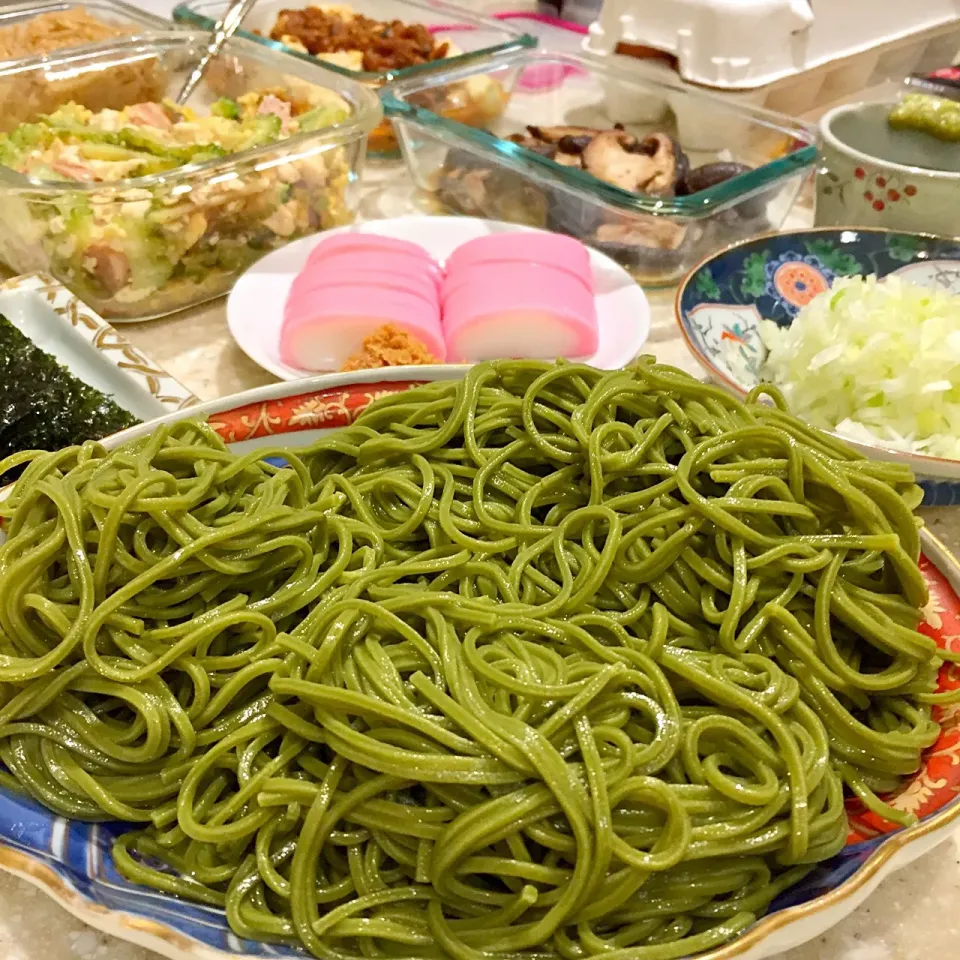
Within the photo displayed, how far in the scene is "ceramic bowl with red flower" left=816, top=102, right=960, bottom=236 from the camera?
188 centimetres

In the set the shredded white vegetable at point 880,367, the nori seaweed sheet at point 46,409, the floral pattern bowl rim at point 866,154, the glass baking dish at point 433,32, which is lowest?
the shredded white vegetable at point 880,367

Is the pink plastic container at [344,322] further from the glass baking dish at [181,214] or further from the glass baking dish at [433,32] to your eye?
the glass baking dish at [433,32]

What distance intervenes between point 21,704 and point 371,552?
40 centimetres

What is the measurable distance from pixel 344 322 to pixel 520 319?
35 centimetres

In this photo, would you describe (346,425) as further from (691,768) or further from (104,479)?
(691,768)

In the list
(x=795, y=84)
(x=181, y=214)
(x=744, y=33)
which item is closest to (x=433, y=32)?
(x=744, y=33)

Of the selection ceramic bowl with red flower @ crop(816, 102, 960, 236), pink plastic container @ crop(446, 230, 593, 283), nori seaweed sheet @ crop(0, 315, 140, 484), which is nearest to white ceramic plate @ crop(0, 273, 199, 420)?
nori seaweed sheet @ crop(0, 315, 140, 484)

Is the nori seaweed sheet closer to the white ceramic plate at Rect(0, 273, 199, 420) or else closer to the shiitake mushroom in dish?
the white ceramic plate at Rect(0, 273, 199, 420)

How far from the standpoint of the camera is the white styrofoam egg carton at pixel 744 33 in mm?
2635

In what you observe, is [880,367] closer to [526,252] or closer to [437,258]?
[526,252]

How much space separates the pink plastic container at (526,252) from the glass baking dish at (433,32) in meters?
0.88

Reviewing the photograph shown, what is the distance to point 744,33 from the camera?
2641 mm

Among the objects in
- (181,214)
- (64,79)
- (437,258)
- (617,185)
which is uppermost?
(64,79)

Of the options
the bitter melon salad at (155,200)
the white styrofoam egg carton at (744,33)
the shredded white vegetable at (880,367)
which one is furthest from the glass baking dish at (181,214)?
the shredded white vegetable at (880,367)
